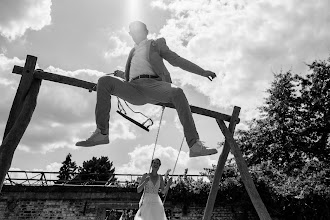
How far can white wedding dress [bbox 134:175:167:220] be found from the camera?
517cm

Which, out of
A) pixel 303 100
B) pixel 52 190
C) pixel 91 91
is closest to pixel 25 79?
pixel 91 91

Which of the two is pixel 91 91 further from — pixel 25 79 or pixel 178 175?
pixel 178 175

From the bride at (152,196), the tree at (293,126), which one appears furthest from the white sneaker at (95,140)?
the tree at (293,126)

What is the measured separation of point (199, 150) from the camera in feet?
9.18

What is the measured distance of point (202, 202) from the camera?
11.2 meters

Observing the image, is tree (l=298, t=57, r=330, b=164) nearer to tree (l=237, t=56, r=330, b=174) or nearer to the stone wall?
tree (l=237, t=56, r=330, b=174)

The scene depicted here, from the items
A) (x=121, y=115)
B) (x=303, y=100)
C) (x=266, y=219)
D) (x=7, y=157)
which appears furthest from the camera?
(x=303, y=100)

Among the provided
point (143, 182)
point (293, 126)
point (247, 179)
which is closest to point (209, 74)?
point (247, 179)

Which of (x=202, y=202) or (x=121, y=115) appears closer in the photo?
(x=121, y=115)

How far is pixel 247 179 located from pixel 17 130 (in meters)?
2.71

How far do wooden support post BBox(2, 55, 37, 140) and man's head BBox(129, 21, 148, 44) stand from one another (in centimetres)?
111

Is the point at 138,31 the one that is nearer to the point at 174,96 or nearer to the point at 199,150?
the point at 174,96

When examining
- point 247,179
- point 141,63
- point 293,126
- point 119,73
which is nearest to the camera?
point 141,63

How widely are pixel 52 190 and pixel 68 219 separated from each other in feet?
3.93
